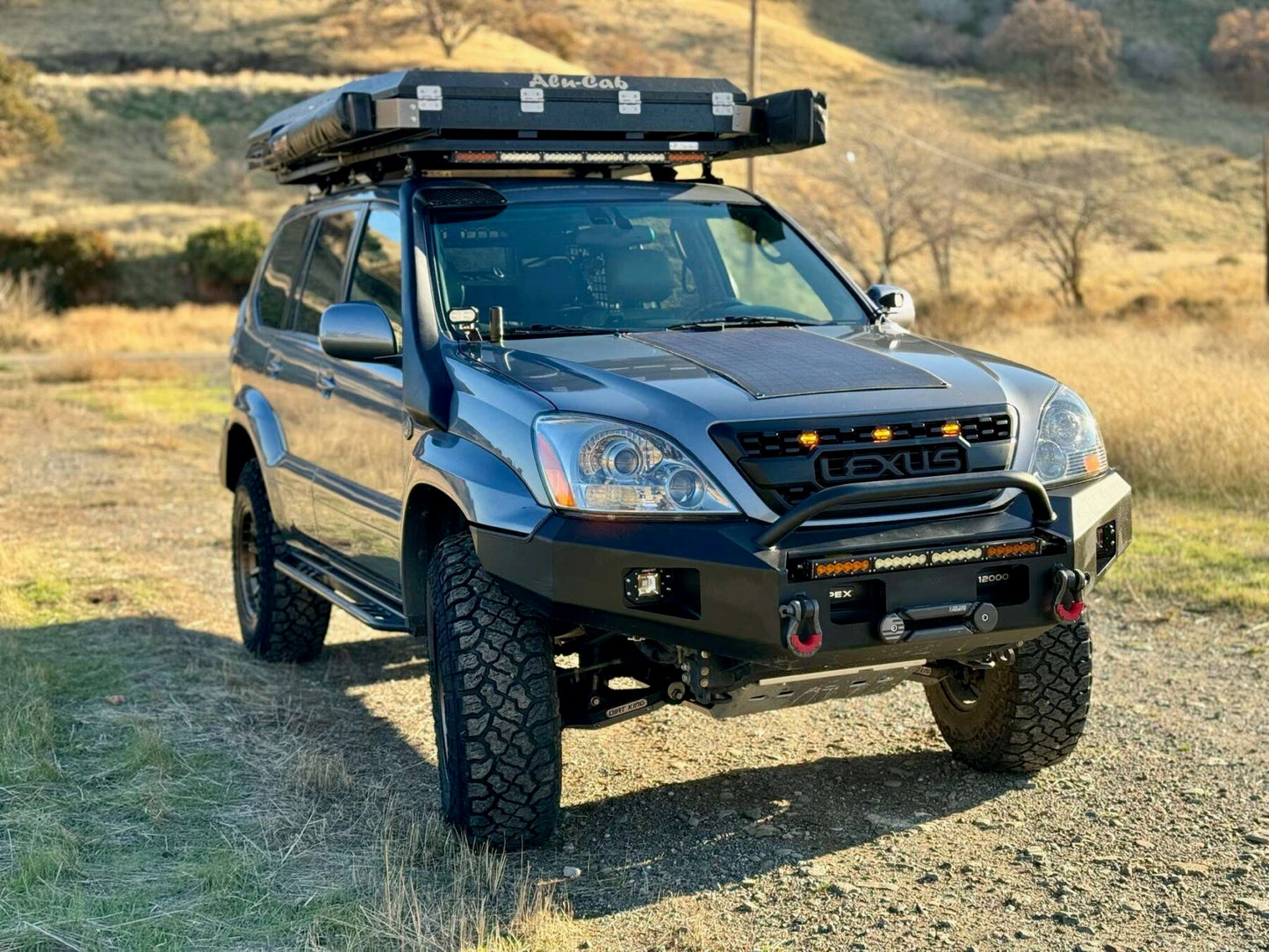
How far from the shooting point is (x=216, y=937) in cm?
391

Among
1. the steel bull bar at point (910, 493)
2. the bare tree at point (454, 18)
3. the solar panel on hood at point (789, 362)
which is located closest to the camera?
the steel bull bar at point (910, 493)

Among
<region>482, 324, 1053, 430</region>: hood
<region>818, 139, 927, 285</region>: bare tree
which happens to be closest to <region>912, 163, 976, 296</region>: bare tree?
Result: <region>818, 139, 927, 285</region>: bare tree

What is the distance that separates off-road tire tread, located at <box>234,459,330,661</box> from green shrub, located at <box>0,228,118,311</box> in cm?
3801

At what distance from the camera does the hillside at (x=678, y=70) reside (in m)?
50.6

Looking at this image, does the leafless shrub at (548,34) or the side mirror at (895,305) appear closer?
the side mirror at (895,305)

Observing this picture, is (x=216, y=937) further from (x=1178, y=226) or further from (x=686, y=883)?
(x=1178, y=226)

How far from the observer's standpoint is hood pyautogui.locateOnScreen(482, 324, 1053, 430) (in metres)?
4.02

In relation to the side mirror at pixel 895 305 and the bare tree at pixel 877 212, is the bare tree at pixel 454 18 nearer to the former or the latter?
the bare tree at pixel 877 212

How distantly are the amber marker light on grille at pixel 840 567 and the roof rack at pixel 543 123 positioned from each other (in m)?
2.34

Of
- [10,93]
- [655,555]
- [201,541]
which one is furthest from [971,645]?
[10,93]

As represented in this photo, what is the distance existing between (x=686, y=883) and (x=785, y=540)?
3.65ft

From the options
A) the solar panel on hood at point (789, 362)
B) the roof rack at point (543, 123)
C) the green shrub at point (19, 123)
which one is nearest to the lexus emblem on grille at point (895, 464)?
the solar panel on hood at point (789, 362)

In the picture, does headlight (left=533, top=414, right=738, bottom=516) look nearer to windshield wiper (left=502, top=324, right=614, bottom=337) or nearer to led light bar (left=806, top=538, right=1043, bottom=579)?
led light bar (left=806, top=538, right=1043, bottom=579)

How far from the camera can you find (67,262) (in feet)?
139
